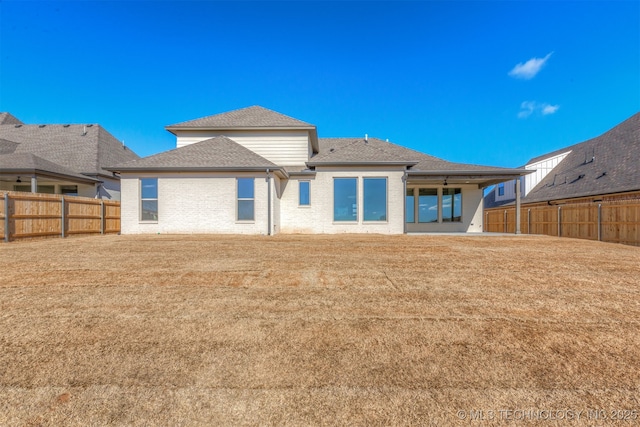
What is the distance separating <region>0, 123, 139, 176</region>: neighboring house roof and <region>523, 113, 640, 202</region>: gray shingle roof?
28.5 metres

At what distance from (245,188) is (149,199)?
427 cm

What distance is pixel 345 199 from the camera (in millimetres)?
13000

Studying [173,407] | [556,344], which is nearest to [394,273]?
[556,344]

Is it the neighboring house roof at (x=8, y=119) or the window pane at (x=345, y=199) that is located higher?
the neighboring house roof at (x=8, y=119)

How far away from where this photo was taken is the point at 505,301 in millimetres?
3922

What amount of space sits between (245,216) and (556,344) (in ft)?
36.1

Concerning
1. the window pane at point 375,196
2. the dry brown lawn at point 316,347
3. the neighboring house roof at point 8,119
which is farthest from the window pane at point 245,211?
the neighboring house roof at point 8,119

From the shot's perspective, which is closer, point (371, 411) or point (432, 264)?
point (371, 411)

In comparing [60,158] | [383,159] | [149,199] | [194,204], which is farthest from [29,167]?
[383,159]

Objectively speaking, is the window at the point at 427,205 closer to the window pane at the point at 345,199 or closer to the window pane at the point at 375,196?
the window pane at the point at 375,196

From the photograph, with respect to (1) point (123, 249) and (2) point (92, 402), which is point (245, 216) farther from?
(2) point (92, 402)

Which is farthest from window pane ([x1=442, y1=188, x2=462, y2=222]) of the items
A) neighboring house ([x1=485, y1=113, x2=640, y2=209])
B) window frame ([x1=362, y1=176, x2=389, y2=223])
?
neighboring house ([x1=485, y1=113, x2=640, y2=209])

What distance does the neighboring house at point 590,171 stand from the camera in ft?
47.5

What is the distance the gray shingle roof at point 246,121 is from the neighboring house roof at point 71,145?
6693 millimetres
